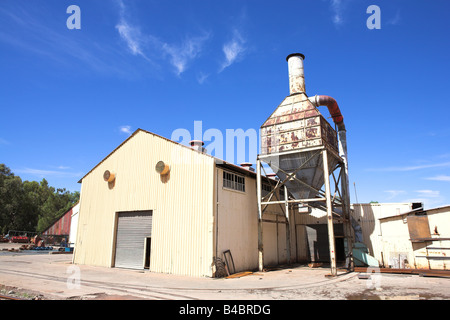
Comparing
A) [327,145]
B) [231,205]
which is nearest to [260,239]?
[231,205]

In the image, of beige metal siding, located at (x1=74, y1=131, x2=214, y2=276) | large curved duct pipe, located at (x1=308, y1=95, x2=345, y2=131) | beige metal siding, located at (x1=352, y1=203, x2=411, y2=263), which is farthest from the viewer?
beige metal siding, located at (x1=352, y1=203, x2=411, y2=263)

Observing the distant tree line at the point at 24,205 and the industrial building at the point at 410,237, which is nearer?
the industrial building at the point at 410,237

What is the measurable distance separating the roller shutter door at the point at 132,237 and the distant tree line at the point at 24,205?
53.6 meters

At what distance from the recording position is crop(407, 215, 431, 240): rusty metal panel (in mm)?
16562

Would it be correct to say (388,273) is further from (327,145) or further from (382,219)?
(327,145)

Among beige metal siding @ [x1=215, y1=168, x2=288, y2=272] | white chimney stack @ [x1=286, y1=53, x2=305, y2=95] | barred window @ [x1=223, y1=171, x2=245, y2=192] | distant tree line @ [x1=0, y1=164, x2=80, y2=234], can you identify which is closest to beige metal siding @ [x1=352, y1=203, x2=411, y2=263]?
beige metal siding @ [x1=215, y1=168, x2=288, y2=272]

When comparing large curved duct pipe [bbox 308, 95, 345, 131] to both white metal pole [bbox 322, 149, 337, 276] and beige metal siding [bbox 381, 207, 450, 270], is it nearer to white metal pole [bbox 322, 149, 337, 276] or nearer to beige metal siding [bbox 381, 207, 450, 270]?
white metal pole [bbox 322, 149, 337, 276]

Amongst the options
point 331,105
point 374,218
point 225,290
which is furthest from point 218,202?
point 374,218

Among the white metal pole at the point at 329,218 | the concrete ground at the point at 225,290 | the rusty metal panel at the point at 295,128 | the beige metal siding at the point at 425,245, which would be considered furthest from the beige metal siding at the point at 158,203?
the beige metal siding at the point at 425,245

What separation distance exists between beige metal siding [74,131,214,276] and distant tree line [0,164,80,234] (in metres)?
50.8

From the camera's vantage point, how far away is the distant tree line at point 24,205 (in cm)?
6231

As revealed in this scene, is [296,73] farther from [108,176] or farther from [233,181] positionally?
[108,176]

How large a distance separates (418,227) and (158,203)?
1580cm

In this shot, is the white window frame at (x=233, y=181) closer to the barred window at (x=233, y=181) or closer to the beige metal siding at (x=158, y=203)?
the barred window at (x=233, y=181)
